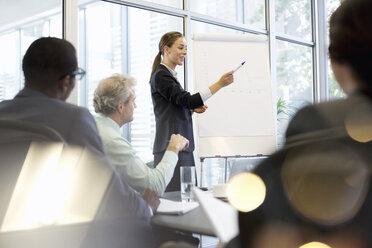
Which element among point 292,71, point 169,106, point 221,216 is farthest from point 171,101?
point 292,71

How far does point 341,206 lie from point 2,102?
24.6 inches

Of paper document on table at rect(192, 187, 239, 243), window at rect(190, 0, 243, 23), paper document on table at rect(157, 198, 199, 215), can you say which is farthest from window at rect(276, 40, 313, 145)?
paper document on table at rect(192, 187, 239, 243)

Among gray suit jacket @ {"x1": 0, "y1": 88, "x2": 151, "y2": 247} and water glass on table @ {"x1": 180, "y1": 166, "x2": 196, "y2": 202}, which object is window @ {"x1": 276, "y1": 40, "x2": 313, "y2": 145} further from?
gray suit jacket @ {"x1": 0, "y1": 88, "x2": 151, "y2": 247}

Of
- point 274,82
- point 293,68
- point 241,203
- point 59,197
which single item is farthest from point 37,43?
point 293,68

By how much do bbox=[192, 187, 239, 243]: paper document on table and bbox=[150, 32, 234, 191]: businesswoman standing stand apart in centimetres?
178

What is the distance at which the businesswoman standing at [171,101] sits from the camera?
2174 millimetres

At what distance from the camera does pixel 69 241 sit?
0.73 meters

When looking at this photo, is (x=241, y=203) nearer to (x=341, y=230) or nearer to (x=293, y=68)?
(x=341, y=230)

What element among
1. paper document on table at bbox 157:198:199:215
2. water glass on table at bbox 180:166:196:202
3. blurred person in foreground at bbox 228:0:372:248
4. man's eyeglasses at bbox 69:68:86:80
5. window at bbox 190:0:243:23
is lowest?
paper document on table at bbox 157:198:199:215

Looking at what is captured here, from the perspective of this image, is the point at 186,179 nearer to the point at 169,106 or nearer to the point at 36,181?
the point at 36,181

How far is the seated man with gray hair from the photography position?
1.07 m

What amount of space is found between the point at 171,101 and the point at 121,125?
41.5 inches

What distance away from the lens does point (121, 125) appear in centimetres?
117

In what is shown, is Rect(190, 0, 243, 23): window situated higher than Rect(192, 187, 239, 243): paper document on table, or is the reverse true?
Rect(190, 0, 243, 23): window
